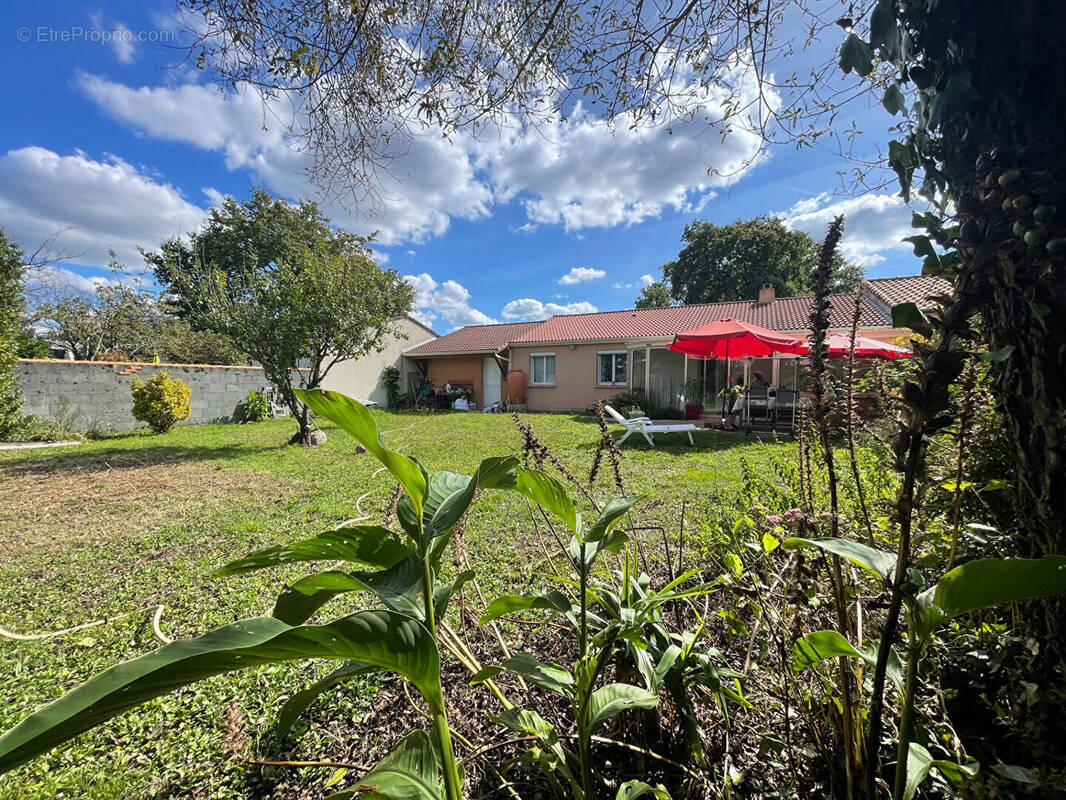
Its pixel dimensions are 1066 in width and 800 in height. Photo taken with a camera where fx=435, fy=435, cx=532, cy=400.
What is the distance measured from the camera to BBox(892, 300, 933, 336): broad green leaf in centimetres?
85

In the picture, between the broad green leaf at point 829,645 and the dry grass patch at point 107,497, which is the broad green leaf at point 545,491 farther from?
the dry grass patch at point 107,497

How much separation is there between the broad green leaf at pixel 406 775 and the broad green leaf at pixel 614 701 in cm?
44

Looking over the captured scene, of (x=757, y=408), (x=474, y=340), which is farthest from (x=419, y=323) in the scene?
(x=757, y=408)

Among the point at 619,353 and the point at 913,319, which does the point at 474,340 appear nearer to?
the point at 619,353

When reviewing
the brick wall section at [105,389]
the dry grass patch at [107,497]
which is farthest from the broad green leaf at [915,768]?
the brick wall section at [105,389]

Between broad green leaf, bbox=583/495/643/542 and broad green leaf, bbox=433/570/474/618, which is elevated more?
broad green leaf, bbox=583/495/643/542

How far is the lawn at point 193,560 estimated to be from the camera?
1.81 metres

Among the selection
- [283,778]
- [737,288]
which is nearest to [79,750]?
[283,778]

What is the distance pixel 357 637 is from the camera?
0.64m

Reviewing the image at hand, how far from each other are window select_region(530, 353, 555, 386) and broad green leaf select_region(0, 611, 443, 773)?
16.9 metres

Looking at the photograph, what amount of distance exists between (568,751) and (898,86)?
7.22 feet

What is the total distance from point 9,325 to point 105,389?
10.3 ft

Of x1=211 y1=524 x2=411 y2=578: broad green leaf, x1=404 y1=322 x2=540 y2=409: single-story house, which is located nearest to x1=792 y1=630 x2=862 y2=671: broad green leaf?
x1=211 y1=524 x2=411 y2=578: broad green leaf

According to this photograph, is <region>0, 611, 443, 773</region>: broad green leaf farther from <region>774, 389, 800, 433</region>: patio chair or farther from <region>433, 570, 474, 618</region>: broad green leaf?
<region>774, 389, 800, 433</region>: patio chair
